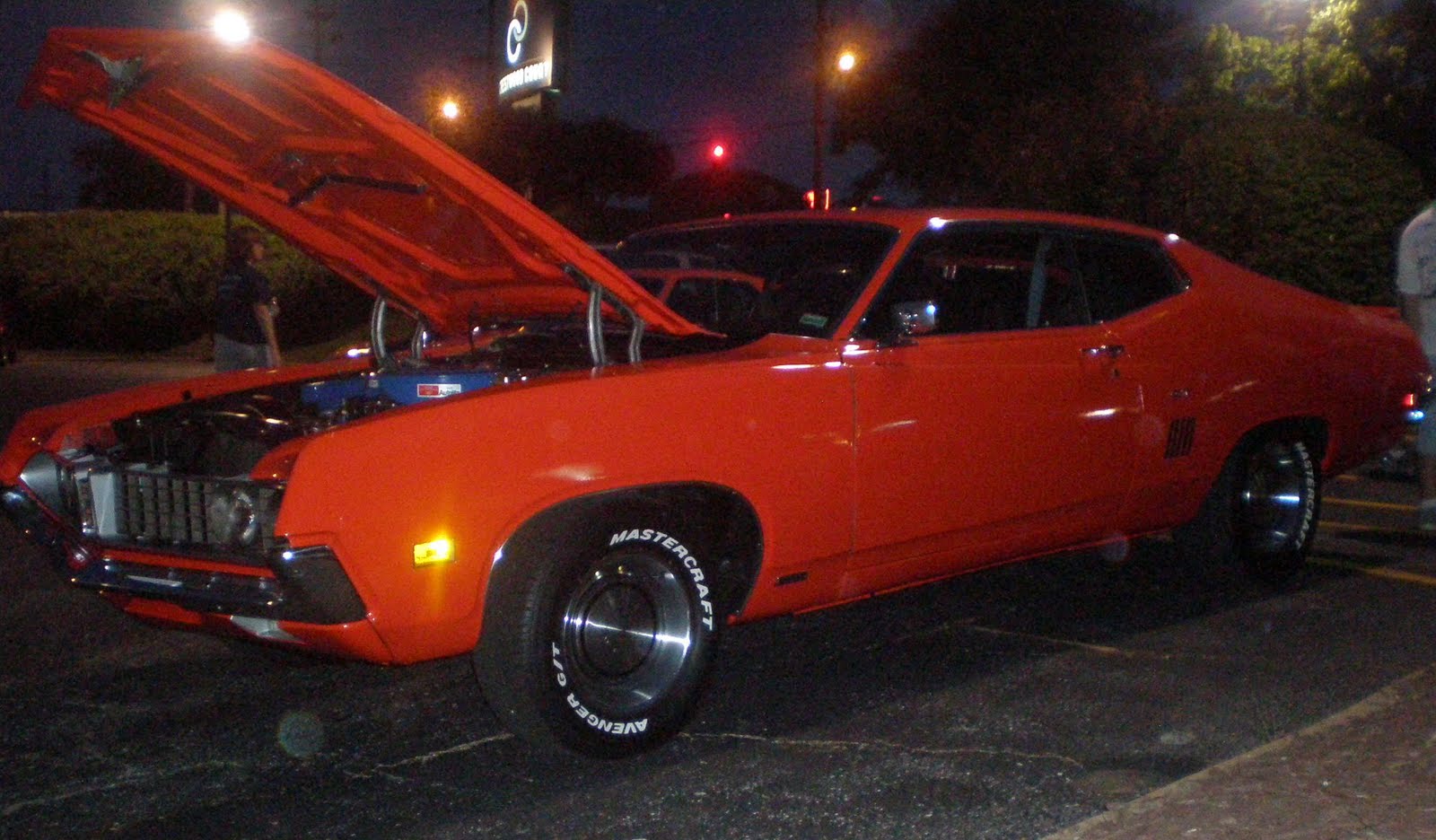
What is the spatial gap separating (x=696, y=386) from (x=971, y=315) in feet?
4.49

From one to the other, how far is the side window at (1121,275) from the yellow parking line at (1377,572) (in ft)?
5.78

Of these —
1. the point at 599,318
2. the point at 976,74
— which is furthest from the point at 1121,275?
the point at 976,74

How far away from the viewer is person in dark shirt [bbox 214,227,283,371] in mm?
9797

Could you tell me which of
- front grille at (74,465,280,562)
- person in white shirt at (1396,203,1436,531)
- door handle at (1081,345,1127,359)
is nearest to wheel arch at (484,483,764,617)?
front grille at (74,465,280,562)

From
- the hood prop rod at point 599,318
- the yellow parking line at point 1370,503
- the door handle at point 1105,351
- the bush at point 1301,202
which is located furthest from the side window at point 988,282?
the bush at point 1301,202

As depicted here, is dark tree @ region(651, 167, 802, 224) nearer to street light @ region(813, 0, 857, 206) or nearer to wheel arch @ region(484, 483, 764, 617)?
street light @ region(813, 0, 857, 206)

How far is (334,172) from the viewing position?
15.6 feet

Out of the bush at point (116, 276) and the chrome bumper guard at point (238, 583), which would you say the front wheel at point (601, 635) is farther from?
the bush at point (116, 276)

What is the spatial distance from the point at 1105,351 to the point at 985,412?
0.71 m

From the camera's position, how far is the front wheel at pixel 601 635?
383cm

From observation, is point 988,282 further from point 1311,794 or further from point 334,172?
point 334,172

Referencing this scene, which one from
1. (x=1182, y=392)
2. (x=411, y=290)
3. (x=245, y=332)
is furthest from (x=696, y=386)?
(x=245, y=332)

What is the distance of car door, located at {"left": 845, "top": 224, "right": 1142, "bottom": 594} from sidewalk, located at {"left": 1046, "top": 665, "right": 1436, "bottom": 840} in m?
1.17

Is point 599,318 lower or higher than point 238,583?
higher
